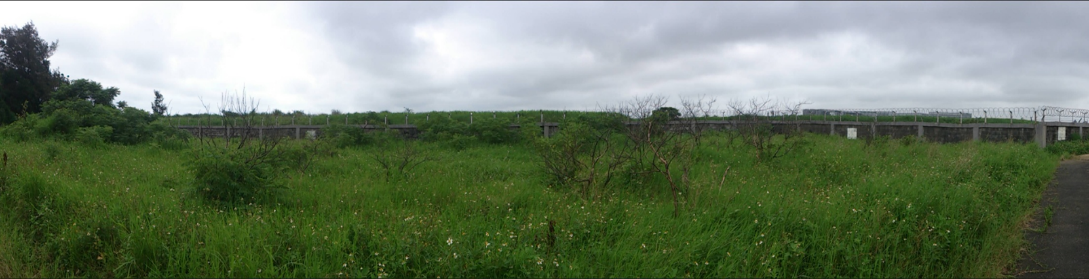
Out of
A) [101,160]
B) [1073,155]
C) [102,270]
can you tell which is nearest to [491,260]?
[102,270]

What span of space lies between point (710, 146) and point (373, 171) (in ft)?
26.9

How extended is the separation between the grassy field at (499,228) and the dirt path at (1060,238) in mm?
180

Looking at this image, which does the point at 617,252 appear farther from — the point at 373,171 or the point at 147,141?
the point at 147,141

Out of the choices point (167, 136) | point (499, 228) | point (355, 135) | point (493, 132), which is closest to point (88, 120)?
point (167, 136)

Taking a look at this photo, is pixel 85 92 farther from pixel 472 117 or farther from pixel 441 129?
pixel 472 117

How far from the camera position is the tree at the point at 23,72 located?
2422cm

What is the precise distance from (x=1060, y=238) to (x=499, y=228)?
20.0 feet

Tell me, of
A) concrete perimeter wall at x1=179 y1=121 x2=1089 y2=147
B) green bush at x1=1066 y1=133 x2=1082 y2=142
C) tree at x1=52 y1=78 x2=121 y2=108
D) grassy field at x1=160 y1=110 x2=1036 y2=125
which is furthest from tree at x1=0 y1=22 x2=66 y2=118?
green bush at x1=1066 y1=133 x2=1082 y2=142

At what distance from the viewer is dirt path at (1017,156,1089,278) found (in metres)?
4.68

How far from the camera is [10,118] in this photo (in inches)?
908

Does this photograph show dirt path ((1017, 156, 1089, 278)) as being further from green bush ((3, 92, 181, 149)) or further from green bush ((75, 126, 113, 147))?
green bush ((75, 126, 113, 147))

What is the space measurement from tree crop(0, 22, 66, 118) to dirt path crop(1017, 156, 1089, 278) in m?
34.2

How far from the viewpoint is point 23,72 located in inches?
979

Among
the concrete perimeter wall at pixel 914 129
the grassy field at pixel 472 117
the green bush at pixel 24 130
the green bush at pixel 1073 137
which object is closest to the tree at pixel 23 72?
the grassy field at pixel 472 117
